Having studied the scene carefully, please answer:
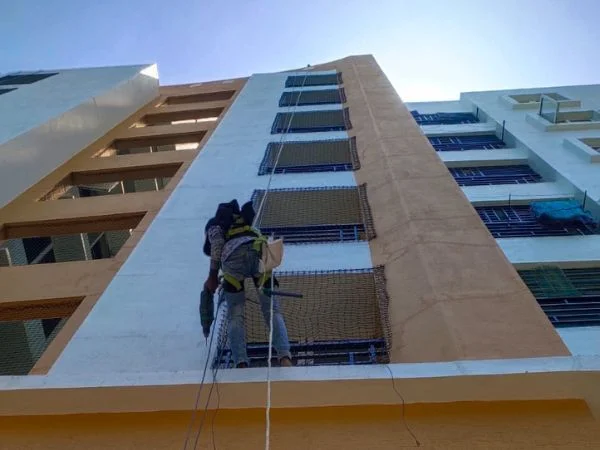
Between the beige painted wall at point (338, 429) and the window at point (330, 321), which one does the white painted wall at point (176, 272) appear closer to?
the window at point (330, 321)

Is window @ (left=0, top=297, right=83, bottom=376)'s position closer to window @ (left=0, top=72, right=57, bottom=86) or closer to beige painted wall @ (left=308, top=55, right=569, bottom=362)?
beige painted wall @ (left=308, top=55, right=569, bottom=362)

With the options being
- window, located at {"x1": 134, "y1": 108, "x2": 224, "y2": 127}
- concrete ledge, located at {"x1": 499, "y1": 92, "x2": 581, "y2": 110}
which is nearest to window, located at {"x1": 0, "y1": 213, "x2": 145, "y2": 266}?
window, located at {"x1": 134, "y1": 108, "x2": 224, "y2": 127}

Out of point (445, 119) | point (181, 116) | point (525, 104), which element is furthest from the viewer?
point (445, 119)

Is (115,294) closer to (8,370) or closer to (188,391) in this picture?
(188,391)

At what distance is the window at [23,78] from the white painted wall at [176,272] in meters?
8.18

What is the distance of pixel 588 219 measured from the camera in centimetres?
763

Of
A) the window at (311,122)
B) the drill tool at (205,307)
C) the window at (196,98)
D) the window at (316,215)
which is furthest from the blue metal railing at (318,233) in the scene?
the window at (196,98)

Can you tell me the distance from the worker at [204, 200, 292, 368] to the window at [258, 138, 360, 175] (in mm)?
4072

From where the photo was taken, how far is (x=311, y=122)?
414 inches

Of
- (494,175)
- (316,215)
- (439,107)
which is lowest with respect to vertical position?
(494,175)

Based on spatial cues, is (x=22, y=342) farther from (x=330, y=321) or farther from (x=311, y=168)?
(x=330, y=321)

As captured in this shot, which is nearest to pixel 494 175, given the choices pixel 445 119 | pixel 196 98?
pixel 445 119

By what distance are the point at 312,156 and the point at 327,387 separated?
20.4ft

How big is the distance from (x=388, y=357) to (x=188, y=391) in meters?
1.79
